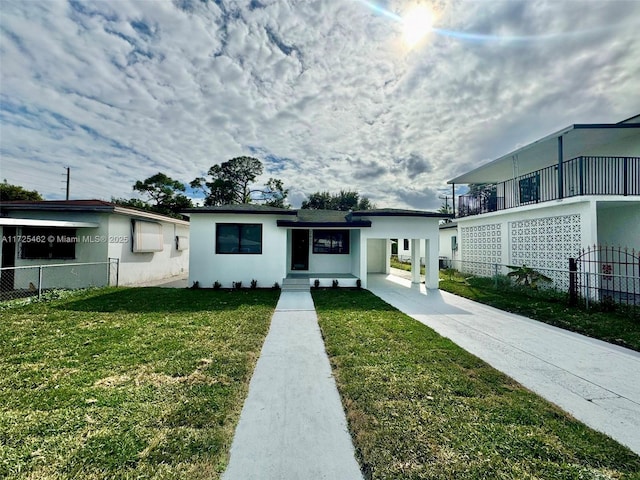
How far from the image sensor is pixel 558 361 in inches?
177

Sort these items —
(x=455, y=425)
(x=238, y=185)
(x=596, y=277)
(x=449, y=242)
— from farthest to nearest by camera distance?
(x=238, y=185), (x=449, y=242), (x=596, y=277), (x=455, y=425)

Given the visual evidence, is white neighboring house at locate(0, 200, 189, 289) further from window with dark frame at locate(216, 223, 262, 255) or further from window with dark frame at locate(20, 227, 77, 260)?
window with dark frame at locate(216, 223, 262, 255)

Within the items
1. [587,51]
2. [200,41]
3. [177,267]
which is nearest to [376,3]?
[200,41]

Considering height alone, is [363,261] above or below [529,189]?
below

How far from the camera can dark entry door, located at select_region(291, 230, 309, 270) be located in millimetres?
13891

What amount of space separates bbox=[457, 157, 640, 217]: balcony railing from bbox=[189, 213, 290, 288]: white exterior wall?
1075cm

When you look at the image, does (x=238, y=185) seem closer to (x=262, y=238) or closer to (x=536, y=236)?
(x=262, y=238)

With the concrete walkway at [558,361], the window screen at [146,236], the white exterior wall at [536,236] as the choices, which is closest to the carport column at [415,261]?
the white exterior wall at [536,236]

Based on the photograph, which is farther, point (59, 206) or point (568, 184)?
point (568, 184)

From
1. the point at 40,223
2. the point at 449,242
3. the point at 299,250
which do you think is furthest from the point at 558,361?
the point at 449,242

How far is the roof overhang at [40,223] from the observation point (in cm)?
839

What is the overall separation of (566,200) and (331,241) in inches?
361

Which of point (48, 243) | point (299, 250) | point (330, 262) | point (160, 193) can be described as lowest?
point (330, 262)

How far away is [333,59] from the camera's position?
9898 millimetres
